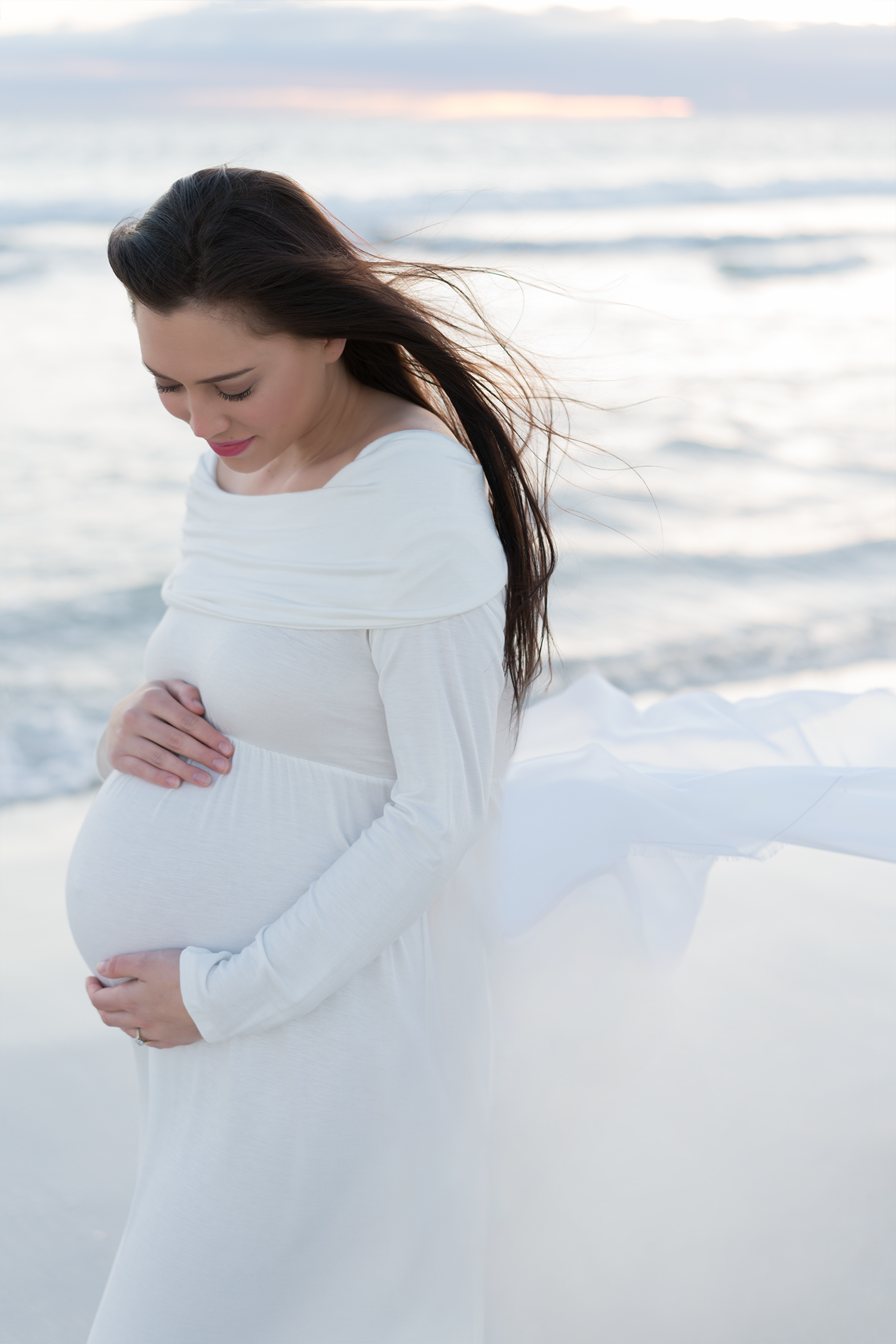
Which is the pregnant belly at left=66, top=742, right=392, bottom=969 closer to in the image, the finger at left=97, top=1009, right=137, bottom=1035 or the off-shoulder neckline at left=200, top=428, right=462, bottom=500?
the finger at left=97, top=1009, right=137, bottom=1035

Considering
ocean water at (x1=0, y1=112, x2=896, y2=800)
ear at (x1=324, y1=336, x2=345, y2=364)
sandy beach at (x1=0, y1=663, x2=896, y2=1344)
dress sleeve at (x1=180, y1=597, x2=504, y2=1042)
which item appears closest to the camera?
dress sleeve at (x1=180, y1=597, x2=504, y2=1042)

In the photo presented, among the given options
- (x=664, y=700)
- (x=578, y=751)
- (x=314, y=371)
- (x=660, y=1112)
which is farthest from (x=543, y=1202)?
(x=314, y=371)

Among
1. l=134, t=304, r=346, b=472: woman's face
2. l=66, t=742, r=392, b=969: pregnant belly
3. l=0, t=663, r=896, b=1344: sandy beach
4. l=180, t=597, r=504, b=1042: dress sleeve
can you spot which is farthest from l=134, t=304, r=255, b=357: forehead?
l=0, t=663, r=896, b=1344: sandy beach

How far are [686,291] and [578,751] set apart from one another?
11203 millimetres

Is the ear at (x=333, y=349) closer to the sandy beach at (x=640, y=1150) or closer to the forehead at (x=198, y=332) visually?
the forehead at (x=198, y=332)

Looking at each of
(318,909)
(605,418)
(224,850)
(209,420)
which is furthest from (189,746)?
(605,418)

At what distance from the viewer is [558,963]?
1.97 m

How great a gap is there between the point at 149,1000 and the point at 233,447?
2.25 ft

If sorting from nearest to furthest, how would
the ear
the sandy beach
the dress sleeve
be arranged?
the dress sleeve
the ear
the sandy beach

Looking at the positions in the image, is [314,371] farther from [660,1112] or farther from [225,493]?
[660,1112]

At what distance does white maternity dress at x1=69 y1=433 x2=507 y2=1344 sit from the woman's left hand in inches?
1.4

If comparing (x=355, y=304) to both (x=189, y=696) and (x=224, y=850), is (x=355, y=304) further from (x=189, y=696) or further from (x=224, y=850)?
(x=224, y=850)

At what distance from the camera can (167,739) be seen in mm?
1429

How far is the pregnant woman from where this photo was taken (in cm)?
126
